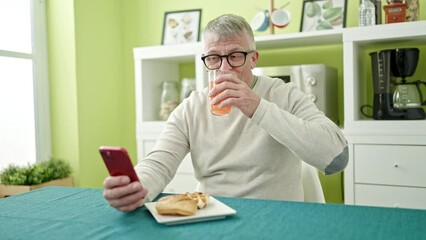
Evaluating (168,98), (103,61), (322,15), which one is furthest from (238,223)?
(103,61)

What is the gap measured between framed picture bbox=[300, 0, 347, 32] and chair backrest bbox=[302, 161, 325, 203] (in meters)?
1.24

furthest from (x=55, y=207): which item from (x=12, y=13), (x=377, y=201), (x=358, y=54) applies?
(x=12, y=13)

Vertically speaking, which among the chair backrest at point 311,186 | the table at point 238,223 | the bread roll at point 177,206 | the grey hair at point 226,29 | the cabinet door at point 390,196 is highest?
the grey hair at point 226,29

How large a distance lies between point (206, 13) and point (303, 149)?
6.69 feet

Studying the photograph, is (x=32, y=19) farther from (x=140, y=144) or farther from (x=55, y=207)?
(x=55, y=207)

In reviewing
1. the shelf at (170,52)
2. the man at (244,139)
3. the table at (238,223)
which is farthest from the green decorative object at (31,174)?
the table at (238,223)

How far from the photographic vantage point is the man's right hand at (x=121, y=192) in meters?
1.08

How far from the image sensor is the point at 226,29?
4.91 feet

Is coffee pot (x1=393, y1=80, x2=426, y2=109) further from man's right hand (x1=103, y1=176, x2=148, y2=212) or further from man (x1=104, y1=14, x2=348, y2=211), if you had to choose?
man's right hand (x1=103, y1=176, x2=148, y2=212)

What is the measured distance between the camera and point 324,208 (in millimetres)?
1084

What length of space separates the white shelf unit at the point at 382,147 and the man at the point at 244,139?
2.88ft

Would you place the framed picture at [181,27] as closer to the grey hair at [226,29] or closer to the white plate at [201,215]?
the grey hair at [226,29]

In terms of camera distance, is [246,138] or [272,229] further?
[246,138]

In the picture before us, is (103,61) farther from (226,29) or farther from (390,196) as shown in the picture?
(390,196)
